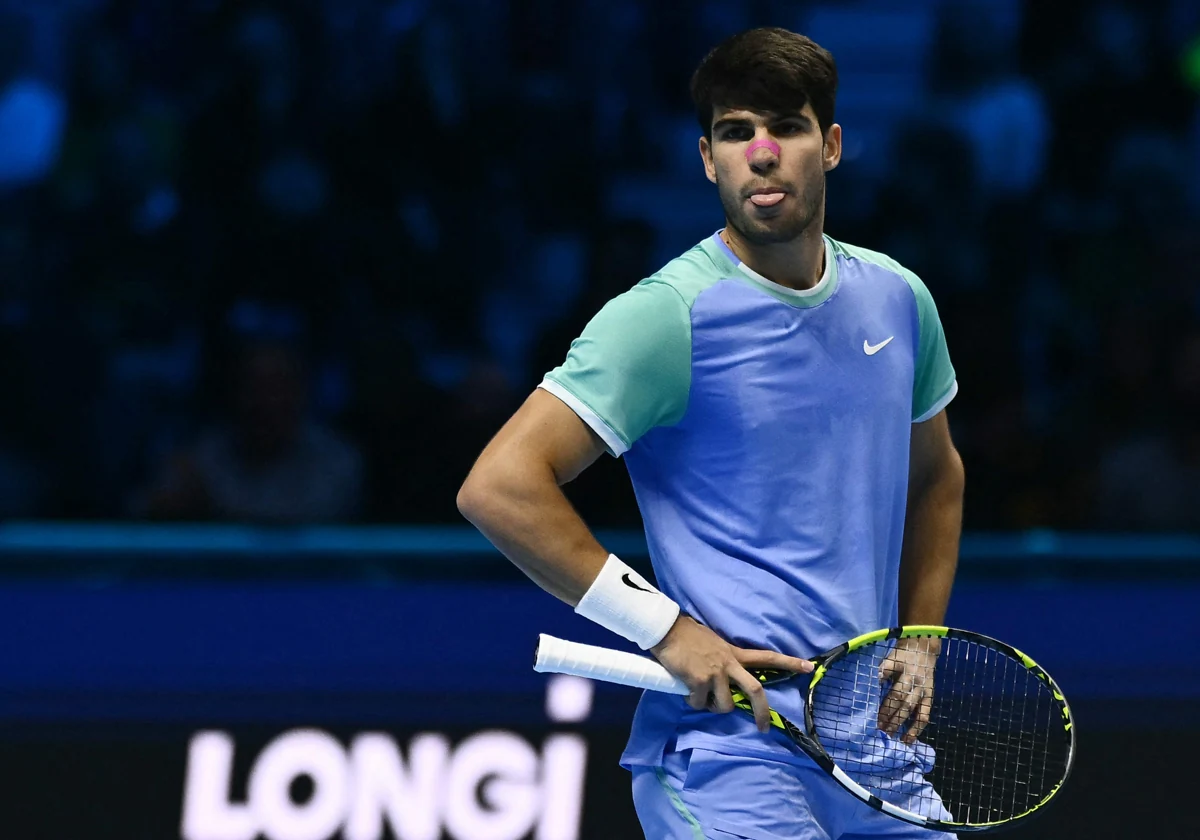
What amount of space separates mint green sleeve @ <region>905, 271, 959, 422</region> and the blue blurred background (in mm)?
1687

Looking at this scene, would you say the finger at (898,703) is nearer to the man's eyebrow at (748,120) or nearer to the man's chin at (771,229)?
the man's chin at (771,229)

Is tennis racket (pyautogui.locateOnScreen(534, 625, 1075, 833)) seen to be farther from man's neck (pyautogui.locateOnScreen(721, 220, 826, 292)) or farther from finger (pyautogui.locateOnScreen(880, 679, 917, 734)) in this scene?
man's neck (pyautogui.locateOnScreen(721, 220, 826, 292))

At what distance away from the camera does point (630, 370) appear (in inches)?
104

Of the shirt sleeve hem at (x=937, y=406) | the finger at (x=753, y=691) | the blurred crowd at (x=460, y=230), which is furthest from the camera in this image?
the blurred crowd at (x=460, y=230)

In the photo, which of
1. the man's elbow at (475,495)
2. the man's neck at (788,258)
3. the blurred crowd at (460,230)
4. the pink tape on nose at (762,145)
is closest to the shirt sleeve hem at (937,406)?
the man's neck at (788,258)

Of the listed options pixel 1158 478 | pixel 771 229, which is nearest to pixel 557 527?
pixel 771 229

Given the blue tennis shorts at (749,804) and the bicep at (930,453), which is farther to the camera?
the bicep at (930,453)

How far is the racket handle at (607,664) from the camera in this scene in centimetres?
261

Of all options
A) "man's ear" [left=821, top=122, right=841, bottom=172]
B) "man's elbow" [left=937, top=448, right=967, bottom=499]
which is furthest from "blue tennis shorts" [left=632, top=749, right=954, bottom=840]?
"man's ear" [left=821, top=122, right=841, bottom=172]

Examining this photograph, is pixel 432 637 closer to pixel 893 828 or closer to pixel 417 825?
pixel 417 825

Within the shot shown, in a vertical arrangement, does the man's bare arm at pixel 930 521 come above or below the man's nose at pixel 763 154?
below

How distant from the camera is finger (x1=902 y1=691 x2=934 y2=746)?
9.27 ft

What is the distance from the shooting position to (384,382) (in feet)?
19.5

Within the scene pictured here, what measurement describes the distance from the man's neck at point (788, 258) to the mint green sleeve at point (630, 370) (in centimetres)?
16
